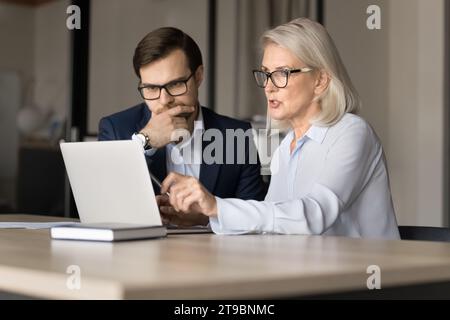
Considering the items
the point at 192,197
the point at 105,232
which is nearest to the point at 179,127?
the point at 192,197

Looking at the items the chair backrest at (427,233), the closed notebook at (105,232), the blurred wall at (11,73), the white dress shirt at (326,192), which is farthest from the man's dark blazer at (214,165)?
the blurred wall at (11,73)

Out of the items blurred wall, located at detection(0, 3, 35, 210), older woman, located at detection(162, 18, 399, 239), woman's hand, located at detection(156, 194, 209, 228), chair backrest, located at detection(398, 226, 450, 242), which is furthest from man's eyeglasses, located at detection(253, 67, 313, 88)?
blurred wall, located at detection(0, 3, 35, 210)

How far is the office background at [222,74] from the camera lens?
5551mm

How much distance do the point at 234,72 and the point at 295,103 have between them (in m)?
3.44

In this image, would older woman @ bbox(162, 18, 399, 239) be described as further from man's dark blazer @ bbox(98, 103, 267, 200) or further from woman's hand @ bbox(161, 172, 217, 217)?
man's dark blazer @ bbox(98, 103, 267, 200)

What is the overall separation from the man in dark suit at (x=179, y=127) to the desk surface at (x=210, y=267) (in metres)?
1.19

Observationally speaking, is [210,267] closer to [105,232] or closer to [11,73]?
[105,232]

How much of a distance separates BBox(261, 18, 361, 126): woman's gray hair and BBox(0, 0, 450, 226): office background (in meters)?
3.03

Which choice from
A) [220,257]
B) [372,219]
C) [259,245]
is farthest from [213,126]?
[220,257]

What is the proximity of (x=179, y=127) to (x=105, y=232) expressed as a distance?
4.41 feet

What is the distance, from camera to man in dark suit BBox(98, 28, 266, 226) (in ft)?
9.96

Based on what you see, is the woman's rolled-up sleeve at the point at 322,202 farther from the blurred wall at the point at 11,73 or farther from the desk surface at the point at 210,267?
the blurred wall at the point at 11,73

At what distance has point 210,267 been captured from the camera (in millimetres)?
1287
